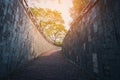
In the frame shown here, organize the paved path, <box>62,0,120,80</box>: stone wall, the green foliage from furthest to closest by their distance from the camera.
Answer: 1. the green foliage
2. the paved path
3. <box>62,0,120,80</box>: stone wall

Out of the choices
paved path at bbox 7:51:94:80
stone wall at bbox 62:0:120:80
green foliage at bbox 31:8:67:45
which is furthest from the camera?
green foliage at bbox 31:8:67:45

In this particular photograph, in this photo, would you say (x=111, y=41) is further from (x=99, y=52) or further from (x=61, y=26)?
(x=61, y=26)

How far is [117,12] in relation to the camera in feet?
10.1

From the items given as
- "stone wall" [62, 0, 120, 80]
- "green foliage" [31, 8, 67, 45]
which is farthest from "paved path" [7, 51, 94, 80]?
"green foliage" [31, 8, 67, 45]

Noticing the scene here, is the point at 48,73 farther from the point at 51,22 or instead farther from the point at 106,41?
the point at 51,22

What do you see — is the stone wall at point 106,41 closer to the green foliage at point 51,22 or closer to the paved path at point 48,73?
the paved path at point 48,73

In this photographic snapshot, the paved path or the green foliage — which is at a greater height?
the green foliage

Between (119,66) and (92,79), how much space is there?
65.0 inches

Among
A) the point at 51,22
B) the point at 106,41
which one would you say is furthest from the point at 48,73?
the point at 51,22

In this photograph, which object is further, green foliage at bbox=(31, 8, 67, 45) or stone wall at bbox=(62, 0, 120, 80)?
green foliage at bbox=(31, 8, 67, 45)

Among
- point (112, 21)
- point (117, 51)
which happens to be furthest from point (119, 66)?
point (112, 21)

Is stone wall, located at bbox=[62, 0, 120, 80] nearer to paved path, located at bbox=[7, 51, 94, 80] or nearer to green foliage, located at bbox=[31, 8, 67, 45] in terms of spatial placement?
paved path, located at bbox=[7, 51, 94, 80]

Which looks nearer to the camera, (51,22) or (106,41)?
(106,41)

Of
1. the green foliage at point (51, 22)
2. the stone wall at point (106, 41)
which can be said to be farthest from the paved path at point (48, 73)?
the green foliage at point (51, 22)
